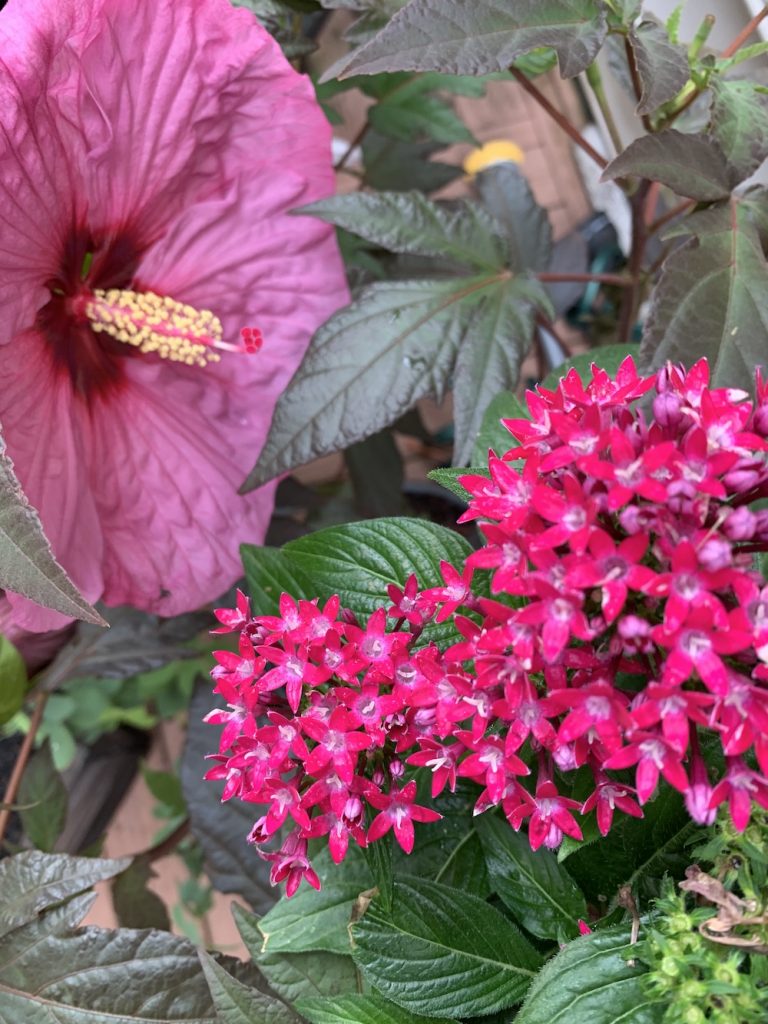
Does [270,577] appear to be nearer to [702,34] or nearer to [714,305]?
[714,305]

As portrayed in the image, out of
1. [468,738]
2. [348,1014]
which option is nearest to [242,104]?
[468,738]

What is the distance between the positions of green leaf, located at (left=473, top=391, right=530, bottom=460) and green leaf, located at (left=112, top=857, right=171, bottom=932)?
564mm

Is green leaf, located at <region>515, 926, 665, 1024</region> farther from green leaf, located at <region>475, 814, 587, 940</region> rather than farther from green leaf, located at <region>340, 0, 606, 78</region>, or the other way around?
green leaf, located at <region>340, 0, 606, 78</region>

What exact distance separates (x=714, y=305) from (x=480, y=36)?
0.69ft

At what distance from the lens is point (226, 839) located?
821 millimetres

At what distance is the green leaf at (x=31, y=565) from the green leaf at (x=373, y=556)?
166mm

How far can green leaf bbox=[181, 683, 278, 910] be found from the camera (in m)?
0.81

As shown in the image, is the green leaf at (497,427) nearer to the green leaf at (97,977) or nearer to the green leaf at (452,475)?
the green leaf at (452,475)

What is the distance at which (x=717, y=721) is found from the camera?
1.31ft

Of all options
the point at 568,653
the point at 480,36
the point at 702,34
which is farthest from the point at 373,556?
the point at 702,34

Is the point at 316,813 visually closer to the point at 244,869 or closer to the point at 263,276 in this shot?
the point at 244,869

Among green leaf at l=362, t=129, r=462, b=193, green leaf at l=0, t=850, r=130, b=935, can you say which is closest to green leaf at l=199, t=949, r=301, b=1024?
green leaf at l=0, t=850, r=130, b=935

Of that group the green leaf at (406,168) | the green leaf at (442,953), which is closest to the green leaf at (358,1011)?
the green leaf at (442,953)

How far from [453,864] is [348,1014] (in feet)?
0.40
